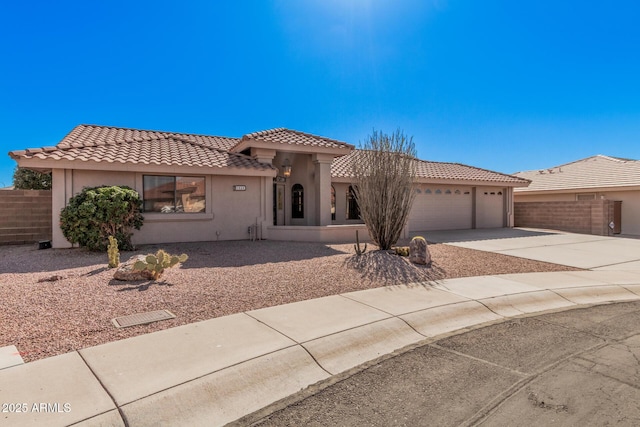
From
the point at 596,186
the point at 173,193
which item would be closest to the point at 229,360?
the point at 173,193

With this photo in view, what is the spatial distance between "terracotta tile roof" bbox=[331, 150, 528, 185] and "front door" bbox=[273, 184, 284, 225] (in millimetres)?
3114

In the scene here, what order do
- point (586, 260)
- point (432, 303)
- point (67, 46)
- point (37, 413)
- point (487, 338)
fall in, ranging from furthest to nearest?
point (67, 46) → point (586, 260) → point (432, 303) → point (487, 338) → point (37, 413)

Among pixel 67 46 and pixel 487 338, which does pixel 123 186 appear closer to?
pixel 67 46

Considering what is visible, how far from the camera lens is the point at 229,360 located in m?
3.98

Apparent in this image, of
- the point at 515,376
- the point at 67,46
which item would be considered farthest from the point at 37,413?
the point at 67,46

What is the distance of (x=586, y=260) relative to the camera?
37.8 feet

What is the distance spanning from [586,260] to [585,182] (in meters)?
16.0

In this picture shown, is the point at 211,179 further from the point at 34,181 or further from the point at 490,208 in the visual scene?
the point at 490,208

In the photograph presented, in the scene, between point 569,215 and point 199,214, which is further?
point 569,215

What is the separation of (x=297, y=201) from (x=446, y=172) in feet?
35.8

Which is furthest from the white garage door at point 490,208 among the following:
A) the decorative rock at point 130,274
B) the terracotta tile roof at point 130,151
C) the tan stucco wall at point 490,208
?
the decorative rock at point 130,274

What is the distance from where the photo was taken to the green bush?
33.5ft

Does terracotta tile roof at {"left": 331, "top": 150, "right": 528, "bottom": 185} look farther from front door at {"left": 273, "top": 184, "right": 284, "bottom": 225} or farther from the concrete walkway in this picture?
the concrete walkway

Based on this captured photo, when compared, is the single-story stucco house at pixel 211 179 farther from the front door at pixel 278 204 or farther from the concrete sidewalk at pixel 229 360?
the concrete sidewalk at pixel 229 360
